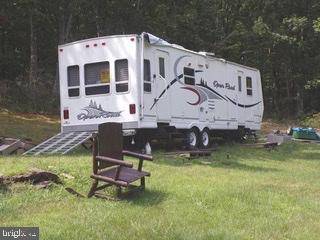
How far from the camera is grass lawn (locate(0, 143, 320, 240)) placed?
6.89 m

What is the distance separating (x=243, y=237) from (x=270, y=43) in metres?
31.0

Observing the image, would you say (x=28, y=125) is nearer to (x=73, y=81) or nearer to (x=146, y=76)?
(x=73, y=81)

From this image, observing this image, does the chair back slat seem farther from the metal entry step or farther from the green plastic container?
the green plastic container

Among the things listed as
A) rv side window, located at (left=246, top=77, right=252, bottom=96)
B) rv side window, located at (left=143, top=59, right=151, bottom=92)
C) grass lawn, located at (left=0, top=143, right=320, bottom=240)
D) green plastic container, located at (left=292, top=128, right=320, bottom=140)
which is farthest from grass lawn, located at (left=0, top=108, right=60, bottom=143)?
green plastic container, located at (left=292, top=128, right=320, bottom=140)

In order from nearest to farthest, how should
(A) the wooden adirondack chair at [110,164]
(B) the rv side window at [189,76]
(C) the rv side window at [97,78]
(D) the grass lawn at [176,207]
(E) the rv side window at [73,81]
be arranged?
1. (D) the grass lawn at [176,207]
2. (A) the wooden adirondack chair at [110,164]
3. (C) the rv side window at [97,78]
4. (E) the rv side window at [73,81]
5. (B) the rv side window at [189,76]

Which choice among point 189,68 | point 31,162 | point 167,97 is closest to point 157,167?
point 31,162

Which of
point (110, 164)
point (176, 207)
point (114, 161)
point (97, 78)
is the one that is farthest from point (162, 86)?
point (176, 207)

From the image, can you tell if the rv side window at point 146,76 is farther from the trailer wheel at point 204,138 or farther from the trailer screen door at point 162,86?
the trailer wheel at point 204,138

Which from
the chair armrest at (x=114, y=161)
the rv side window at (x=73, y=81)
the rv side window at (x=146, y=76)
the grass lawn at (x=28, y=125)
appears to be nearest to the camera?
the chair armrest at (x=114, y=161)

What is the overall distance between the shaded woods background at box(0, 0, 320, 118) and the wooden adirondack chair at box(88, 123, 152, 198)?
54.0 ft

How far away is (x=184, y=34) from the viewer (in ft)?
110

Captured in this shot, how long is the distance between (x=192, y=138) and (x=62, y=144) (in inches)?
171

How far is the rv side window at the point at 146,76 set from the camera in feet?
49.5

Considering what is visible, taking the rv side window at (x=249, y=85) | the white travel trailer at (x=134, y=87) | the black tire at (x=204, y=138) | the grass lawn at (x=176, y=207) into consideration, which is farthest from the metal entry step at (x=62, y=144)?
the rv side window at (x=249, y=85)
